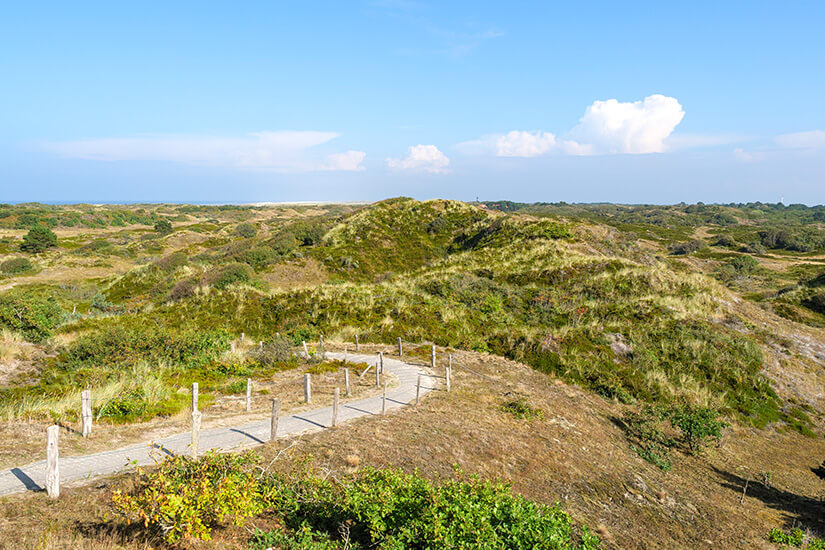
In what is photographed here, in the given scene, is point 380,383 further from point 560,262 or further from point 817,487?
point 560,262

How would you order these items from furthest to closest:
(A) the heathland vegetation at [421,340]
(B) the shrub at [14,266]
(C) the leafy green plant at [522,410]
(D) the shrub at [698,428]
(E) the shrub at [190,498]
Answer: (B) the shrub at [14,266] < (D) the shrub at [698,428] < (C) the leafy green plant at [522,410] < (A) the heathland vegetation at [421,340] < (E) the shrub at [190,498]

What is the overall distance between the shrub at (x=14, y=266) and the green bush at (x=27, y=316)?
39905 mm

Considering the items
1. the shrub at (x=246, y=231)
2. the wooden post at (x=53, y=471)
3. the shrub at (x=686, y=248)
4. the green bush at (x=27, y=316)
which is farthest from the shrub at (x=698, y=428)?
the shrub at (x=246, y=231)

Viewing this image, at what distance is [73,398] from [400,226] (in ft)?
151

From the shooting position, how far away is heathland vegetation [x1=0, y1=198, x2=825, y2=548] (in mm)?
6453

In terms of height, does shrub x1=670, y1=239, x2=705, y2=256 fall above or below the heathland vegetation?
above

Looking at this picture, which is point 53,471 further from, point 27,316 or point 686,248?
point 686,248

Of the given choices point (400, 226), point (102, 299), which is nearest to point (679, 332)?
point (400, 226)

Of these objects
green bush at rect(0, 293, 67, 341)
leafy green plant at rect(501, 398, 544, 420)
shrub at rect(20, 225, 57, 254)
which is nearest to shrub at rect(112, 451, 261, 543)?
leafy green plant at rect(501, 398, 544, 420)

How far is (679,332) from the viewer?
23.1 meters

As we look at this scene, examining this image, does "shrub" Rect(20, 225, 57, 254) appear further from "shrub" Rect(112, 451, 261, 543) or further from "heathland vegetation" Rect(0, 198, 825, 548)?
"shrub" Rect(112, 451, 261, 543)

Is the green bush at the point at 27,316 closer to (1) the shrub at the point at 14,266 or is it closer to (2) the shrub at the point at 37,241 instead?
(1) the shrub at the point at 14,266

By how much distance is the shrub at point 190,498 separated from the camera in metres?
5.62

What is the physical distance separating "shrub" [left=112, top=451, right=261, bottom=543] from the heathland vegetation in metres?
0.04
